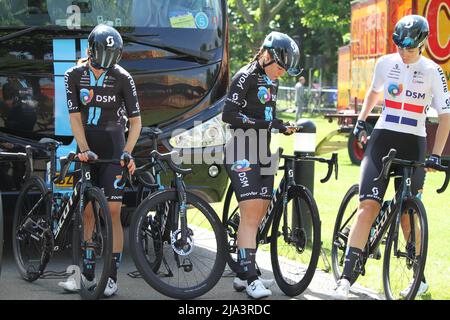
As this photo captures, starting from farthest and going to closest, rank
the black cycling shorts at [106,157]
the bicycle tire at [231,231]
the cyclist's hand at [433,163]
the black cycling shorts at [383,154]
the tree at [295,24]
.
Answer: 1. the tree at [295,24]
2. the bicycle tire at [231,231]
3. the black cycling shorts at [106,157]
4. the black cycling shorts at [383,154]
5. the cyclist's hand at [433,163]

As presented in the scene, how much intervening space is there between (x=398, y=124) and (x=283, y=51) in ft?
3.11

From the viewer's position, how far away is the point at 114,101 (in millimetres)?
6406

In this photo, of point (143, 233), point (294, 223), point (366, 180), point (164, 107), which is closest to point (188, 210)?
point (143, 233)

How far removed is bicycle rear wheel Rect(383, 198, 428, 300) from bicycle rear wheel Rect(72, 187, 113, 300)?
192cm

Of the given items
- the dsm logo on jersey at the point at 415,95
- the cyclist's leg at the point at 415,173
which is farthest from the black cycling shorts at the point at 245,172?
the dsm logo on jersey at the point at 415,95

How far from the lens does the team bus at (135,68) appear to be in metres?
7.60

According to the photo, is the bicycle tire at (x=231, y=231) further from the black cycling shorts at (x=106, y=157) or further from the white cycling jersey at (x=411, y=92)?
the white cycling jersey at (x=411, y=92)

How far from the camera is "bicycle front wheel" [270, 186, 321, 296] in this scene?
634cm

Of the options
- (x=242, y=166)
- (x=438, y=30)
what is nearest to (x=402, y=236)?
(x=242, y=166)

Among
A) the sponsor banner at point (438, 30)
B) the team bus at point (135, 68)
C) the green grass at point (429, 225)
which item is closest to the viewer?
the green grass at point (429, 225)

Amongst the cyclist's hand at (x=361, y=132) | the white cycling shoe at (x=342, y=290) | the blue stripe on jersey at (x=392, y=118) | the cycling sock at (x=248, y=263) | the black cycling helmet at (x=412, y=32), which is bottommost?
the white cycling shoe at (x=342, y=290)

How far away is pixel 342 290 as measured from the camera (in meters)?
6.14

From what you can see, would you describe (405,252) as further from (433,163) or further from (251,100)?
(251,100)

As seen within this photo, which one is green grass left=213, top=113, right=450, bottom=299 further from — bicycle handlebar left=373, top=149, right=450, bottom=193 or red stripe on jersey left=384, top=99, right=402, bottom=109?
red stripe on jersey left=384, top=99, right=402, bottom=109
